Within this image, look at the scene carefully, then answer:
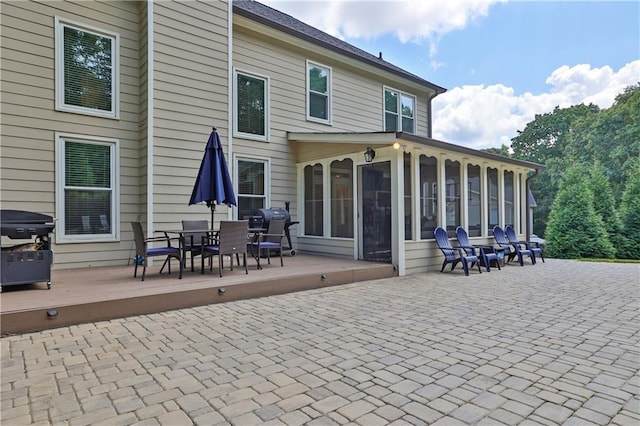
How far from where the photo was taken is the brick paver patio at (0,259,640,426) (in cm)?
205

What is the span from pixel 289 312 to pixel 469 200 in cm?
606

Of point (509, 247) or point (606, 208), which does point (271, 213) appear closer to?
point (509, 247)

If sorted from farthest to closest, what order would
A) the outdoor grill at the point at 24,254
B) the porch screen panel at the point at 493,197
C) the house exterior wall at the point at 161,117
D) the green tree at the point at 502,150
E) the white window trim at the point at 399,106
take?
1. the green tree at the point at 502,150
2. the white window trim at the point at 399,106
3. the porch screen panel at the point at 493,197
4. the house exterior wall at the point at 161,117
5. the outdoor grill at the point at 24,254

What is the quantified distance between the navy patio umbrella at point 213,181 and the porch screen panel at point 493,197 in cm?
677


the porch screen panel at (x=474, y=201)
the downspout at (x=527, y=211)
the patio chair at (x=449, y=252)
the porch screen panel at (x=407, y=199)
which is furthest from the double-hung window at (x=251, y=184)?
the downspout at (x=527, y=211)

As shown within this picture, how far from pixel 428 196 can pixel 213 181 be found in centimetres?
448

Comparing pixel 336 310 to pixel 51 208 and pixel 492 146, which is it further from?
pixel 492 146

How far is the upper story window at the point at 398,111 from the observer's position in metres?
11.1

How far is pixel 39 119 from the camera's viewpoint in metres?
5.74

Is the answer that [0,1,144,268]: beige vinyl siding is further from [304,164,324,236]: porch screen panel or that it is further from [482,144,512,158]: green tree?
[482,144,512,158]: green tree

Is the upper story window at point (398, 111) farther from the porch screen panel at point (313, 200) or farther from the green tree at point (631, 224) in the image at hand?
the green tree at point (631, 224)

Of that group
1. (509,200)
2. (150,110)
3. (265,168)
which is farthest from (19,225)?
(509,200)

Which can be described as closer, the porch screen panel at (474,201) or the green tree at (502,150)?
the porch screen panel at (474,201)

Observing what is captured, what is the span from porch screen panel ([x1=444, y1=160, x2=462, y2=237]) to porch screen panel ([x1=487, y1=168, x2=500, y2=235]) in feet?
4.69
